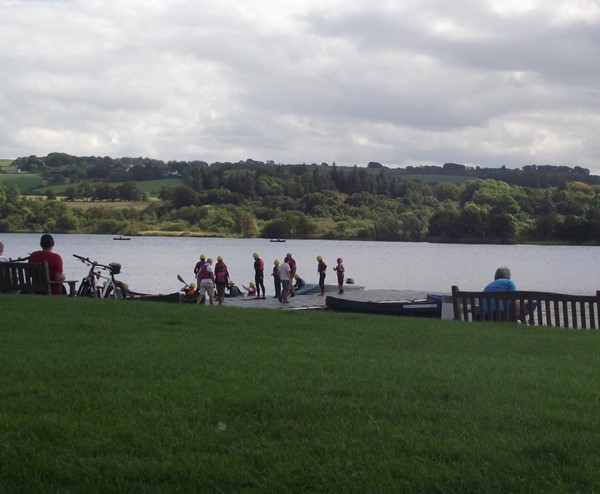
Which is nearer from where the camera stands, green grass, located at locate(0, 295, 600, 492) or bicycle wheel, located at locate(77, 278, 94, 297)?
green grass, located at locate(0, 295, 600, 492)

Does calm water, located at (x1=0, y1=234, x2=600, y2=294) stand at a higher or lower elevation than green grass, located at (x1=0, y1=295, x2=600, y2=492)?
lower

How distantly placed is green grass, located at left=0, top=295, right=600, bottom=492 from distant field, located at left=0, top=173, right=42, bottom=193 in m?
136

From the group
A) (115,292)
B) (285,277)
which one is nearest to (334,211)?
(285,277)

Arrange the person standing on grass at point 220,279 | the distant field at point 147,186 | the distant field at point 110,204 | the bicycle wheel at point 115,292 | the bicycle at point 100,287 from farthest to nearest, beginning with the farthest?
the distant field at point 147,186, the distant field at point 110,204, the person standing on grass at point 220,279, the bicycle wheel at point 115,292, the bicycle at point 100,287

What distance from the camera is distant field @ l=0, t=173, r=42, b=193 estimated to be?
477 feet

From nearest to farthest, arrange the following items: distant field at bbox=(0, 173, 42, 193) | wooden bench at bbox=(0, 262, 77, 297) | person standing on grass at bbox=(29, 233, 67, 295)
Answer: person standing on grass at bbox=(29, 233, 67, 295) < wooden bench at bbox=(0, 262, 77, 297) < distant field at bbox=(0, 173, 42, 193)

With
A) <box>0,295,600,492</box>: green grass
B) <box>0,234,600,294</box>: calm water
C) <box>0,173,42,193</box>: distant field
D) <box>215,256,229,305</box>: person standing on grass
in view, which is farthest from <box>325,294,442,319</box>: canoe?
<box>0,173,42,193</box>: distant field

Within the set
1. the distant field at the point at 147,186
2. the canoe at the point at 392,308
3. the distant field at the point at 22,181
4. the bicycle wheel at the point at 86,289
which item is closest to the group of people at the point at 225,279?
the bicycle wheel at the point at 86,289

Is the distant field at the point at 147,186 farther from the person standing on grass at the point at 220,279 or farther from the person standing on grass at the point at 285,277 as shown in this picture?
the person standing on grass at the point at 220,279

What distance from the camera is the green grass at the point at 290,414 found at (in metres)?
5.81

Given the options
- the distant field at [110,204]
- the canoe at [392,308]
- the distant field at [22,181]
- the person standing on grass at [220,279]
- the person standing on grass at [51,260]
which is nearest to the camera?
the person standing on grass at [51,260]

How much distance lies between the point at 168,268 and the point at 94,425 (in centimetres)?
6639

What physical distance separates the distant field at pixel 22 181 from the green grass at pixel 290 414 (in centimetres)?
13630

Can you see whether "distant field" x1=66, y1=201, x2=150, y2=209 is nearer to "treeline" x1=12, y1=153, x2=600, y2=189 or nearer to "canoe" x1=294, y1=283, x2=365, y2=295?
"treeline" x1=12, y1=153, x2=600, y2=189
